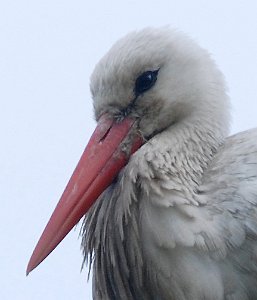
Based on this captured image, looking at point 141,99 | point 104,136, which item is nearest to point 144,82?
point 141,99

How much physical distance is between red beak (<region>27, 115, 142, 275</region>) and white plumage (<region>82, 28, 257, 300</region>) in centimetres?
4

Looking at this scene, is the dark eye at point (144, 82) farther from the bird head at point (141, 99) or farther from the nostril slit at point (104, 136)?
the nostril slit at point (104, 136)

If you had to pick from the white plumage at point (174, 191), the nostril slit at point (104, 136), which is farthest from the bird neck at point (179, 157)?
the nostril slit at point (104, 136)

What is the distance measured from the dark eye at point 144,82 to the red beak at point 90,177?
89 millimetres

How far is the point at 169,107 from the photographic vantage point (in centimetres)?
232

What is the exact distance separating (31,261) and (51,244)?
0.07 m

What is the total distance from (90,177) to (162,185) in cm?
21

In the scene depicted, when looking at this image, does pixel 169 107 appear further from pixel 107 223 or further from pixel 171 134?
pixel 107 223

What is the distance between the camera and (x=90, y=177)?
2.18 metres

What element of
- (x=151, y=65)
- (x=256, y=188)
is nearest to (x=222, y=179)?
(x=256, y=188)

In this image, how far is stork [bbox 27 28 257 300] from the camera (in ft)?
6.52

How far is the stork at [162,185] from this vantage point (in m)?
1.99

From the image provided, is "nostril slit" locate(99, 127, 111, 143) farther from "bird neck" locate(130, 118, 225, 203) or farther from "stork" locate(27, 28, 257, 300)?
"bird neck" locate(130, 118, 225, 203)

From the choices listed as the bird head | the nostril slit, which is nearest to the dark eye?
the bird head
